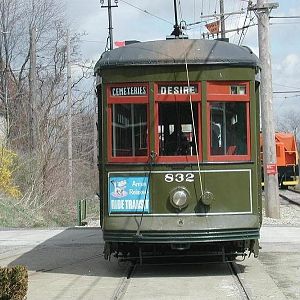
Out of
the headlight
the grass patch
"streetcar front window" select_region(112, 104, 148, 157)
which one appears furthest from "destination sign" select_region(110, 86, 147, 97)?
the grass patch

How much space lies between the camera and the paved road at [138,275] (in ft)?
24.8

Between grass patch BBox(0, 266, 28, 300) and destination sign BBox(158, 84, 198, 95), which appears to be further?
destination sign BBox(158, 84, 198, 95)

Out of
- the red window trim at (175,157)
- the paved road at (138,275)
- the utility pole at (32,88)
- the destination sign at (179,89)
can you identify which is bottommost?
the paved road at (138,275)

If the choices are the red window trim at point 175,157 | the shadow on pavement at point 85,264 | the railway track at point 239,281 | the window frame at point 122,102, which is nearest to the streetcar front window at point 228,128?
the red window trim at point 175,157

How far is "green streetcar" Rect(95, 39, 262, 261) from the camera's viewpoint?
324 inches

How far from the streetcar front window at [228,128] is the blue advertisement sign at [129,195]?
3.52 feet

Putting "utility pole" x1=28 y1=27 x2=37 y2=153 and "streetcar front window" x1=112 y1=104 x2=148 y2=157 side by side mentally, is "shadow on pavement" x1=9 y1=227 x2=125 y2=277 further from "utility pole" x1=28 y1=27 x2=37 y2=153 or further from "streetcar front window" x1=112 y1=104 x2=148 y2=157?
"utility pole" x1=28 y1=27 x2=37 y2=153

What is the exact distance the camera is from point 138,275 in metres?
8.82

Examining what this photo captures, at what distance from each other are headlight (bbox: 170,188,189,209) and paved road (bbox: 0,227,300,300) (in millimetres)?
1029

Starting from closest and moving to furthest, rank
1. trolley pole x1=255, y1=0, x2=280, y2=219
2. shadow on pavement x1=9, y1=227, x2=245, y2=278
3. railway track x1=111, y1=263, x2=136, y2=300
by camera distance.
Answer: railway track x1=111, y1=263, x2=136, y2=300, shadow on pavement x1=9, y1=227, x2=245, y2=278, trolley pole x1=255, y1=0, x2=280, y2=219

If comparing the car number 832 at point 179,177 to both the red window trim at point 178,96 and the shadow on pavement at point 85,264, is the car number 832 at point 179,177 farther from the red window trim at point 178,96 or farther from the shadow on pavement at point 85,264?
the shadow on pavement at point 85,264

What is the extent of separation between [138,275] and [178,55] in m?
3.14

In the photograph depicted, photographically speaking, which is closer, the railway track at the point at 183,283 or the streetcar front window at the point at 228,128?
the railway track at the point at 183,283

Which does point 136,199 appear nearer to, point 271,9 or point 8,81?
point 271,9
